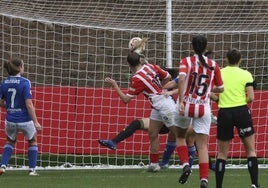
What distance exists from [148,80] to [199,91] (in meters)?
2.73

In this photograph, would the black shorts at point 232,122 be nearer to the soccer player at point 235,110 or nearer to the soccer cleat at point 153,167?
the soccer player at point 235,110

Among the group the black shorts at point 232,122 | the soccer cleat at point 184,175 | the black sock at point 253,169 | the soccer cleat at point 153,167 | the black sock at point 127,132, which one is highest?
the black shorts at point 232,122

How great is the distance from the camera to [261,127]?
15883 mm

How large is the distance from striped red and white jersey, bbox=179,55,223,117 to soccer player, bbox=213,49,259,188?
24 centimetres

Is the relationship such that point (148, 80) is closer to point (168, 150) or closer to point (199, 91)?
point (168, 150)

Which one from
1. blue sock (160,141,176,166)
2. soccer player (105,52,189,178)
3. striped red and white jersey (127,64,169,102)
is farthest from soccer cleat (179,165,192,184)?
blue sock (160,141,176,166)

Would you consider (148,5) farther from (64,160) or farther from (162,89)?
(162,89)

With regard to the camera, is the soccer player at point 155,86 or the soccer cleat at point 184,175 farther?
the soccer player at point 155,86

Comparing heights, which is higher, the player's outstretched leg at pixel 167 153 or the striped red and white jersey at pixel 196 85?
the striped red and white jersey at pixel 196 85

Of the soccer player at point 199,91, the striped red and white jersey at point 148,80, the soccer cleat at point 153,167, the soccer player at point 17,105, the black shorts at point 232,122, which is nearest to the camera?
the soccer player at point 199,91

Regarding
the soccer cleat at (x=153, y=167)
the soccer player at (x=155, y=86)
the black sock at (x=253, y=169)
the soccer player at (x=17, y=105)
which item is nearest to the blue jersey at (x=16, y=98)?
the soccer player at (x=17, y=105)

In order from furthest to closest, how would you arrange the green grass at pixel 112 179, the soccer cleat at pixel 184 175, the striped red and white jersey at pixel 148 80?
the striped red and white jersey at pixel 148 80 < the green grass at pixel 112 179 < the soccer cleat at pixel 184 175

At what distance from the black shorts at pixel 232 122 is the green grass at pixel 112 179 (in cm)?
101

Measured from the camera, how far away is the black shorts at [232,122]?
9.53 metres
